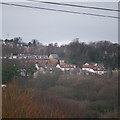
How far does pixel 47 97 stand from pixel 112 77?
1.67 metres

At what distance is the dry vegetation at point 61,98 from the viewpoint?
5.00 m

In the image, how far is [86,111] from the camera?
5086 mm

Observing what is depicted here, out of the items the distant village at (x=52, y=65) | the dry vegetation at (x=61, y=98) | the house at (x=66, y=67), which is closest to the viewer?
the distant village at (x=52, y=65)

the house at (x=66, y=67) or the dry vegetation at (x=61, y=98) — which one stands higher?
the house at (x=66, y=67)

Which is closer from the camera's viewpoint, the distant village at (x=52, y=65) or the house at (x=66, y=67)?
the distant village at (x=52, y=65)

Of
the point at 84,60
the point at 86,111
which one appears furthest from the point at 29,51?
the point at 86,111

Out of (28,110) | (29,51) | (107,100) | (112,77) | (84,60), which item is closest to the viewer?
(29,51)

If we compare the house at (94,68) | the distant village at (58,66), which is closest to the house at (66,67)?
the distant village at (58,66)

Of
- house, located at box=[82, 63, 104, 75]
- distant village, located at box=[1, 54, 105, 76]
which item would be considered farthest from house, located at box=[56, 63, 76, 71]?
house, located at box=[82, 63, 104, 75]

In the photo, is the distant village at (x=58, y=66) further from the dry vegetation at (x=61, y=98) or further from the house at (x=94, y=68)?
the dry vegetation at (x=61, y=98)

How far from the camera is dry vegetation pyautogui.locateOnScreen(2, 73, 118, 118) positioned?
197 inches

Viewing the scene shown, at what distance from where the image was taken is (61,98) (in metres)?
5.30

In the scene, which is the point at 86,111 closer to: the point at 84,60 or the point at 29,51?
the point at 84,60

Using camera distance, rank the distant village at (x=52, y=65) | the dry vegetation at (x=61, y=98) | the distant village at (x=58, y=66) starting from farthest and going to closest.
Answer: the dry vegetation at (x=61, y=98), the distant village at (x=58, y=66), the distant village at (x=52, y=65)
